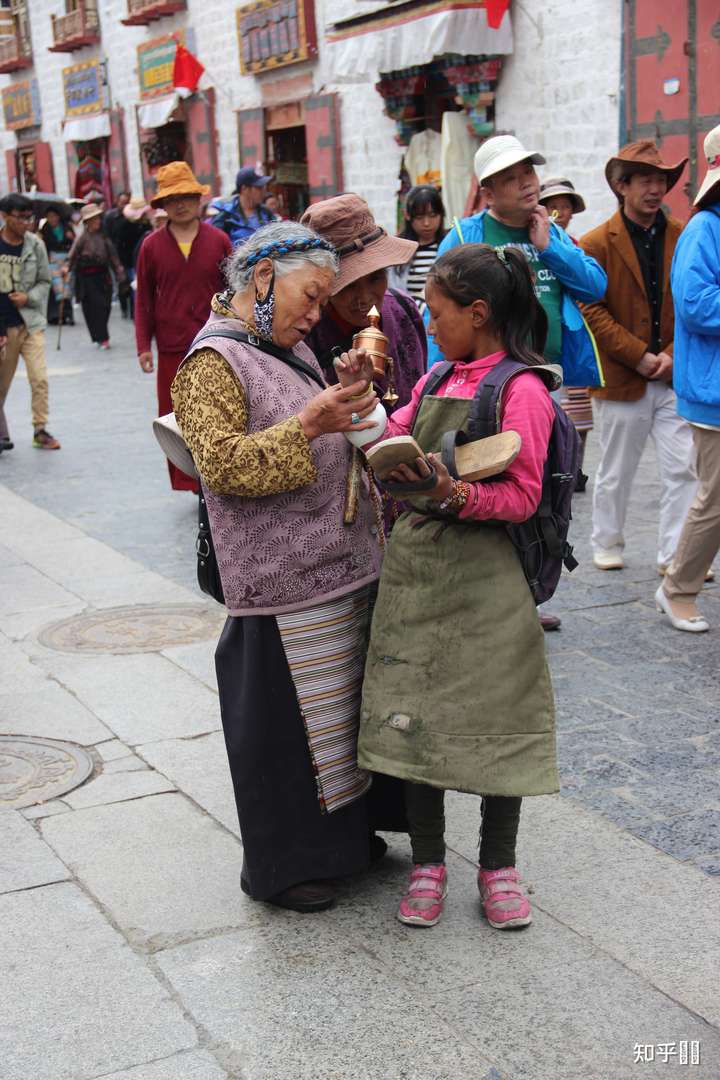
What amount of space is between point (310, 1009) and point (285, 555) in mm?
1017

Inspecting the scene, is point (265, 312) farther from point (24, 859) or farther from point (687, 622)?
point (687, 622)

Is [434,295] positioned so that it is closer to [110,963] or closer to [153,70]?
[110,963]

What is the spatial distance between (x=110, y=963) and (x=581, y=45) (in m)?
11.5

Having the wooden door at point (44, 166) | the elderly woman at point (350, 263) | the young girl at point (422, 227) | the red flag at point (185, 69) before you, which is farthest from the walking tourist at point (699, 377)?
the wooden door at point (44, 166)

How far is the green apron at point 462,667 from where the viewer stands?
10.3 feet

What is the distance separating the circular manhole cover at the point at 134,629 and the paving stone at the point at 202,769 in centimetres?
114

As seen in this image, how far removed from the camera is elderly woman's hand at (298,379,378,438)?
9.82 ft

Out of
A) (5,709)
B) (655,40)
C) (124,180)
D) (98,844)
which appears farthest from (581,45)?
(124,180)

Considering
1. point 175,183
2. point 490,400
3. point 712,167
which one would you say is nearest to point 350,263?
point 490,400

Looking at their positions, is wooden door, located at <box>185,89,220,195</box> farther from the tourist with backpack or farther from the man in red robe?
the tourist with backpack

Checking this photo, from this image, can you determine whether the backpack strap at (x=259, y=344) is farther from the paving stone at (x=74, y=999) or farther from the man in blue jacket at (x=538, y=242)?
the man in blue jacket at (x=538, y=242)

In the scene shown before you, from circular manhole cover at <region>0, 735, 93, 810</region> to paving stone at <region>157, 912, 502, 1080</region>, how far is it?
1.14 metres

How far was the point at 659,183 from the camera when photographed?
6070mm

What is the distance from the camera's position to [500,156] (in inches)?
197
